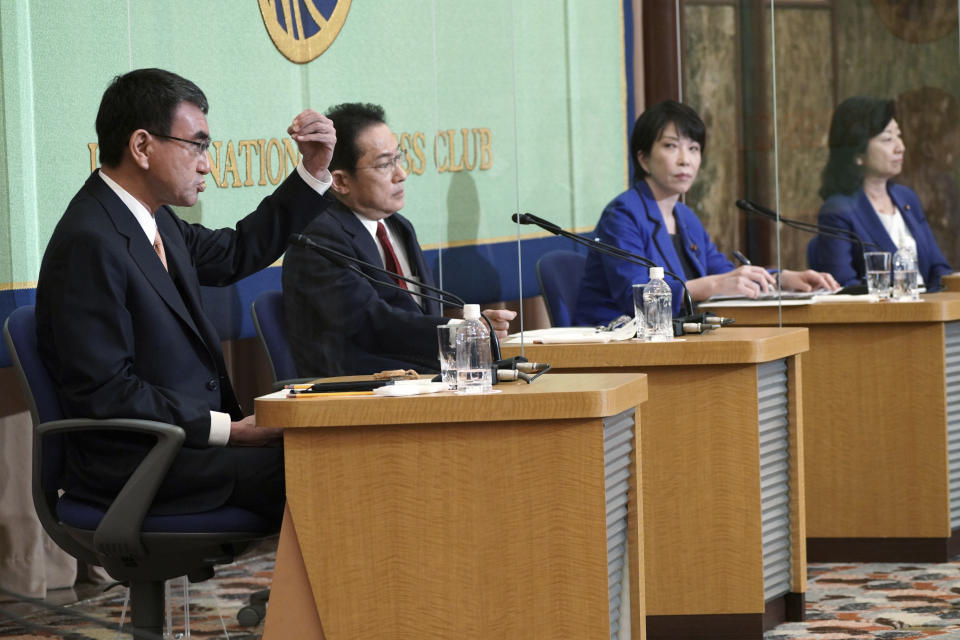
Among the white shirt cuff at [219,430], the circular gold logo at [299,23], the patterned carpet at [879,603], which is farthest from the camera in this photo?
the circular gold logo at [299,23]

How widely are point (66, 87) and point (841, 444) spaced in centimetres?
266

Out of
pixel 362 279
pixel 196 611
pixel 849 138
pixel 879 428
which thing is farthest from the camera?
pixel 849 138

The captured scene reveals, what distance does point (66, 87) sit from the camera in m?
4.19

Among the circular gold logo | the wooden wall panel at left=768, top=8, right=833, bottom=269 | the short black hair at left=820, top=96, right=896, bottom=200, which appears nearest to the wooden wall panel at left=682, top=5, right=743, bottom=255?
the wooden wall panel at left=768, top=8, right=833, bottom=269

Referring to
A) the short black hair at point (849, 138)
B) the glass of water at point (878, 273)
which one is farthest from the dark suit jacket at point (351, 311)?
the short black hair at point (849, 138)

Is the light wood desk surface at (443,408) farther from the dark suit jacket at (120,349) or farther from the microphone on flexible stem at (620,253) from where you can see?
the microphone on flexible stem at (620,253)

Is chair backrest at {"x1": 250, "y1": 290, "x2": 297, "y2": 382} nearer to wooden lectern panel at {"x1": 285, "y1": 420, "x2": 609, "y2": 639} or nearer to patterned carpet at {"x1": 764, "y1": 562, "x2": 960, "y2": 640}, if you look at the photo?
wooden lectern panel at {"x1": 285, "y1": 420, "x2": 609, "y2": 639}

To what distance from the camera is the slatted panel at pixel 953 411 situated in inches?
189

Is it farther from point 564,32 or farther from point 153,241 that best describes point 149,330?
point 564,32

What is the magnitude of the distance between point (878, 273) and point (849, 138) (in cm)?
55

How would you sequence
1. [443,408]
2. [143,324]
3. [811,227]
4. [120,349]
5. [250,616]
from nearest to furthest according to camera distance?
[443,408]
[120,349]
[143,324]
[250,616]
[811,227]

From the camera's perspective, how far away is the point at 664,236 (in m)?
4.75

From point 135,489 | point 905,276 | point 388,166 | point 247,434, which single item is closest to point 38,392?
point 135,489

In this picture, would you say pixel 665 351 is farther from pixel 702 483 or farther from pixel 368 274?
pixel 368 274
